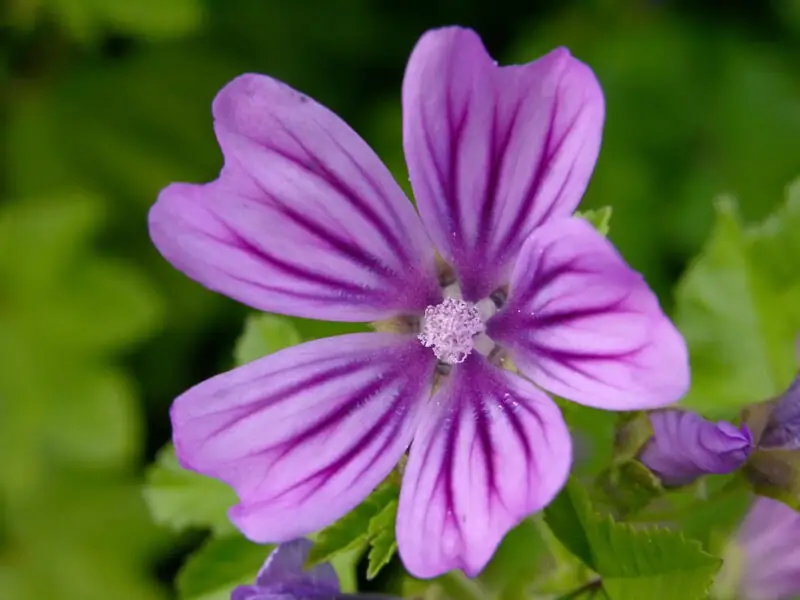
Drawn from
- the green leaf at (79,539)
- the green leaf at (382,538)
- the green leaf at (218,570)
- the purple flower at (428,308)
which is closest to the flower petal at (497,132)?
the purple flower at (428,308)

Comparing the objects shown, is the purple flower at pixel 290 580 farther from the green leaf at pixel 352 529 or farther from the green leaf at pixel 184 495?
the green leaf at pixel 184 495

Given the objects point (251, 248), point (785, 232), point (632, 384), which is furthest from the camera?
point (785, 232)

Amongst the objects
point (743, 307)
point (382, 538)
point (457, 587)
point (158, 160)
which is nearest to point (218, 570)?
point (457, 587)

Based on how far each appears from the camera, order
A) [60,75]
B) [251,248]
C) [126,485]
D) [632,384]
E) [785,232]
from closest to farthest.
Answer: [632,384]
[251,248]
[785,232]
[126,485]
[60,75]

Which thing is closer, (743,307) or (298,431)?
(298,431)

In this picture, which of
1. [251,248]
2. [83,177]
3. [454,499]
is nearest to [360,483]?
[454,499]

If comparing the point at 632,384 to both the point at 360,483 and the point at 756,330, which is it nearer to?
the point at 360,483

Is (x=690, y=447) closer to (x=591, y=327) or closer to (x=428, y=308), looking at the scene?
(x=591, y=327)
